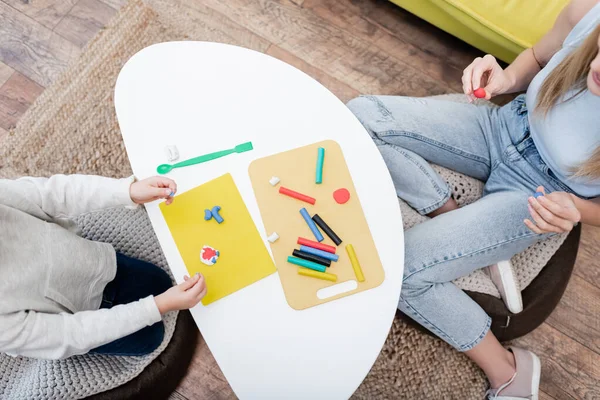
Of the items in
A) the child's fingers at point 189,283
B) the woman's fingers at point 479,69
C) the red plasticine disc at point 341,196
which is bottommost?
the child's fingers at point 189,283

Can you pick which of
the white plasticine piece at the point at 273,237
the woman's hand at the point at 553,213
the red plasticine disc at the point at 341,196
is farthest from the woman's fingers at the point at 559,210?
the white plasticine piece at the point at 273,237

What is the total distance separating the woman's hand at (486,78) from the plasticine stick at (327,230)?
388 mm

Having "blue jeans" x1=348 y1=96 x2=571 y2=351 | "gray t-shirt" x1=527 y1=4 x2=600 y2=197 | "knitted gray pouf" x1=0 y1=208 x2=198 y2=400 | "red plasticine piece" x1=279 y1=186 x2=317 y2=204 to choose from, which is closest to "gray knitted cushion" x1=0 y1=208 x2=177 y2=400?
"knitted gray pouf" x1=0 y1=208 x2=198 y2=400

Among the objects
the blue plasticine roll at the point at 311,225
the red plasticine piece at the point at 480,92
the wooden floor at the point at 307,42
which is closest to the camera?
the blue plasticine roll at the point at 311,225

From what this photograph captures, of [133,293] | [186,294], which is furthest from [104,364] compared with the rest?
[186,294]

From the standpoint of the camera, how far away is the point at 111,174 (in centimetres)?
123

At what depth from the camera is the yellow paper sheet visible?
0.77 metres

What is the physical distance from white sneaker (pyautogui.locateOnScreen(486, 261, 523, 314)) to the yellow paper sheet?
51cm

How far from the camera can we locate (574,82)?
801mm

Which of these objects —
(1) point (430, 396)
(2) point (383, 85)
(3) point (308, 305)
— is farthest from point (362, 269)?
(2) point (383, 85)

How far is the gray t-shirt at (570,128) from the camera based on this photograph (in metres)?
0.81

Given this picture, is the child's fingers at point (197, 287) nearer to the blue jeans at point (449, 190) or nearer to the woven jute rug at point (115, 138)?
the blue jeans at point (449, 190)

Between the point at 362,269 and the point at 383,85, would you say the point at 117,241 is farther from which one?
the point at 383,85

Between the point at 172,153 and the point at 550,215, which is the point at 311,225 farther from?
the point at 550,215
